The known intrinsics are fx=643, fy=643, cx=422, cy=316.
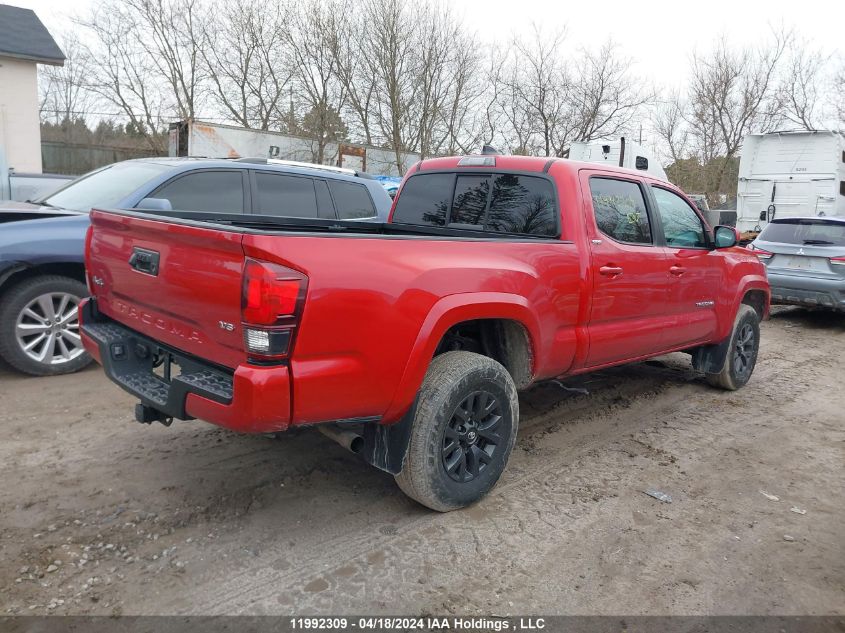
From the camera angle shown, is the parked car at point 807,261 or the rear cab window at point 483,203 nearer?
the rear cab window at point 483,203

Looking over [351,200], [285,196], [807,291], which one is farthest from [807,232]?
[285,196]

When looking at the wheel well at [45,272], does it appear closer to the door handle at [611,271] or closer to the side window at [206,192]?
the side window at [206,192]

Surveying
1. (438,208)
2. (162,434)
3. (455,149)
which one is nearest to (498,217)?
(438,208)

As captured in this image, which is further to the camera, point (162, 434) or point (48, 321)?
point (48, 321)

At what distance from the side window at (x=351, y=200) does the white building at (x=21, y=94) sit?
1597cm

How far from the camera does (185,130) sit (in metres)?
16.8

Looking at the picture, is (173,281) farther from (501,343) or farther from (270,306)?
(501,343)

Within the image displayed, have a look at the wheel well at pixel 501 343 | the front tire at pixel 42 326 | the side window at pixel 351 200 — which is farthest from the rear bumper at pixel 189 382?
the side window at pixel 351 200

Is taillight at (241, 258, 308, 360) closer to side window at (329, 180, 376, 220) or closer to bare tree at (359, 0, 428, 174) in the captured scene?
side window at (329, 180, 376, 220)

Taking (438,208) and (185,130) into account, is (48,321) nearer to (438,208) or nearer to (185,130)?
(438,208)

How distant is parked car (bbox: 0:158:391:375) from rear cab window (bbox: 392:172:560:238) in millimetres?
1254

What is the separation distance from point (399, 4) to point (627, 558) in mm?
24051

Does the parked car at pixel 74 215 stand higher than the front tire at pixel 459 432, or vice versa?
the parked car at pixel 74 215

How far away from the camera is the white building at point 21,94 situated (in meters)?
18.6
